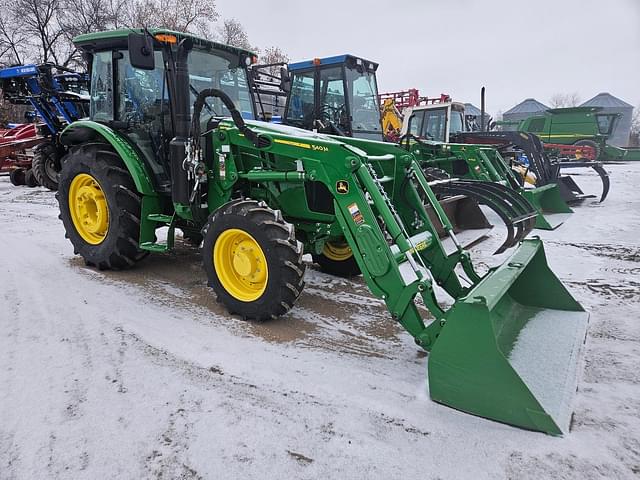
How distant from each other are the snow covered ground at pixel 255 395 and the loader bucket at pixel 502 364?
0.32 ft

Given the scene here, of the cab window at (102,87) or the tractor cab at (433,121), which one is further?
the tractor cab at (433,121)

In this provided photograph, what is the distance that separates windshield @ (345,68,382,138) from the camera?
8.02m

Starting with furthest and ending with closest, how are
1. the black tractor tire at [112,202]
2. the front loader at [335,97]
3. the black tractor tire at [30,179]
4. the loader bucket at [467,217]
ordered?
the black tractor tire at [30,179] → the front loader at [335,97] → the loader bucket at [467,217] → the black tractor tire at [112,202]

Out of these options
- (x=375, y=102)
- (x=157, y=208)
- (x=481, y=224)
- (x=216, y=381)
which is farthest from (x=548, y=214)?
(x=216, y=381)

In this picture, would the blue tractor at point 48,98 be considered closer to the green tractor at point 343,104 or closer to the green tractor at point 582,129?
the green tractor at point 343,104

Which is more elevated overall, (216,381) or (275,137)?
(275,137)

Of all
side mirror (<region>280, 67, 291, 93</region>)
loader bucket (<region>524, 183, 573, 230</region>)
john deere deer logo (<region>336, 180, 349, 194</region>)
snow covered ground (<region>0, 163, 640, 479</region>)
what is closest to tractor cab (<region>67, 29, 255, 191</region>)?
side mirror (<region>280, 67, 291, 93</region>)

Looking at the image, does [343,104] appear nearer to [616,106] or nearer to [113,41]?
[113,41]

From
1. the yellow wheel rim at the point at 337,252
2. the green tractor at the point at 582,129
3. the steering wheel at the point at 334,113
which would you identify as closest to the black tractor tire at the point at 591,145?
the green tractor at the point at 582,129

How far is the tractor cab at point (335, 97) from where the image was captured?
793 centimetres

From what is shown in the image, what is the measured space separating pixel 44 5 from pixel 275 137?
3011 centimetres

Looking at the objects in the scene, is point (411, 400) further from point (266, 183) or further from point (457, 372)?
point (266, 183)

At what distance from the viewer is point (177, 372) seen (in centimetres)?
299

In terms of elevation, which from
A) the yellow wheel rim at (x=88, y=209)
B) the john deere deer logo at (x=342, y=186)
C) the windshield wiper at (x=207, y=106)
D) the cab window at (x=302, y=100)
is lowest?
the yellow wheel rim at (x=88, y=209)
